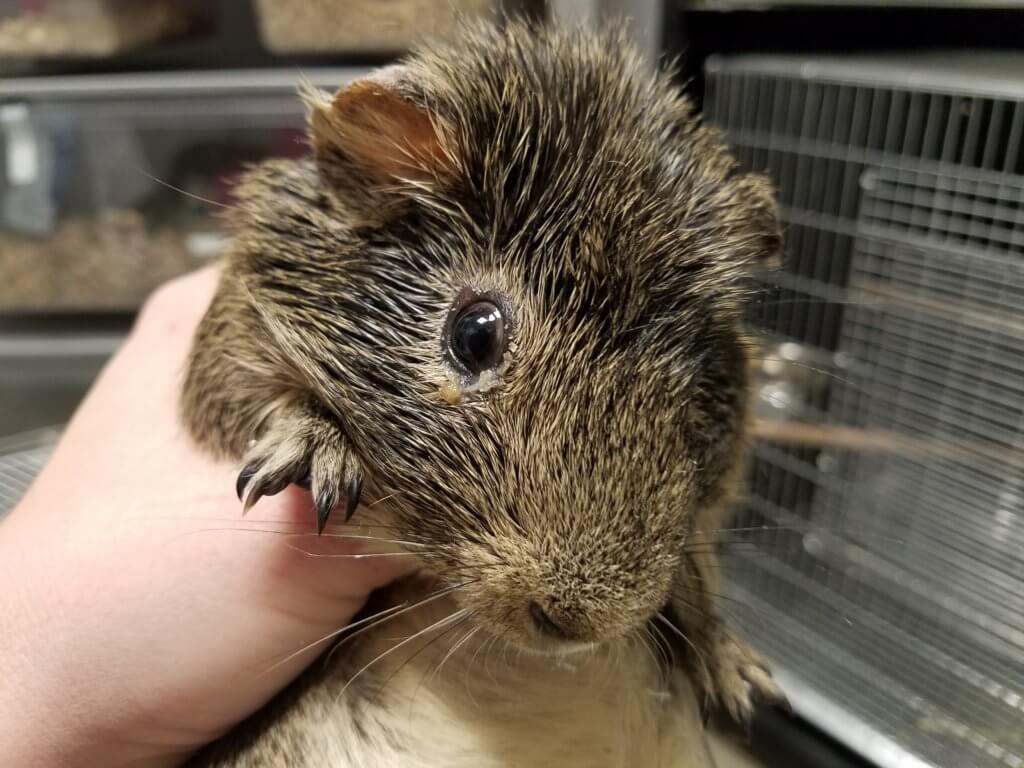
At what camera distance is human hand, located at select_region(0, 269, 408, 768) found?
73 centimetres

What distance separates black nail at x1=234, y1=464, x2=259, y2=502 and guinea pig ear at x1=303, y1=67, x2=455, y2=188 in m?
0.26

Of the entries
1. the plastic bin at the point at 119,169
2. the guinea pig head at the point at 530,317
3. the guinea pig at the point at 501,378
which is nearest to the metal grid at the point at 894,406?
the guinea pig at the point at 501,378

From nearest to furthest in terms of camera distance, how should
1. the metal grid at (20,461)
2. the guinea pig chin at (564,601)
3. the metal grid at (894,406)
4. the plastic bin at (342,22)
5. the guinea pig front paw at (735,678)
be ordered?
the guinea pig chin at (564,601)
the guinea pig front paw at (735,678)
the metal grid at (894,406)
the metal grid at (20,461)
the plastic bin at (342,22)

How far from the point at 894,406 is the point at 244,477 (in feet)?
3.93

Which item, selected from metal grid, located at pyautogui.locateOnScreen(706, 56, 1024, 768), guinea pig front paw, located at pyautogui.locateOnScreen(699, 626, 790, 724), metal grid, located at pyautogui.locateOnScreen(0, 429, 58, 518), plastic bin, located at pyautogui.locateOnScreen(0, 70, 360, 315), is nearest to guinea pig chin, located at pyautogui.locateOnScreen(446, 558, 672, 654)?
guinea pig front paw, located at pyautogui.locateOnScreen(699, 626, 790, 724)

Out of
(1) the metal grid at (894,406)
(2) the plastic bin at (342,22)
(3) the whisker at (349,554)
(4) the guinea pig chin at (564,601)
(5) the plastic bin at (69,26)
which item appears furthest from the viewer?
(5) the plastic bin at (69,26)

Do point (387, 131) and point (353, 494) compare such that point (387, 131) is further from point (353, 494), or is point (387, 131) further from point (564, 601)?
point (564, 601)

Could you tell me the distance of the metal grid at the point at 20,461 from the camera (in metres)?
1.38

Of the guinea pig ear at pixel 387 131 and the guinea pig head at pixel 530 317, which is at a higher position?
the guinea pig ear at pixel 387 131

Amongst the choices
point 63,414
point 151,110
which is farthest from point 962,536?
point 63,414

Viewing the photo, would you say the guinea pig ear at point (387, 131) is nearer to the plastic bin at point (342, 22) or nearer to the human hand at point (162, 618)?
the human hand at point (162, 618)

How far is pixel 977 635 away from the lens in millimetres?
1291

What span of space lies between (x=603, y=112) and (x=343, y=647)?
1.86 ft

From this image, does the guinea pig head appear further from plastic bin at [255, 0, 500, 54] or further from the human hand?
plastic bin at [255, 0, 500, 54]
